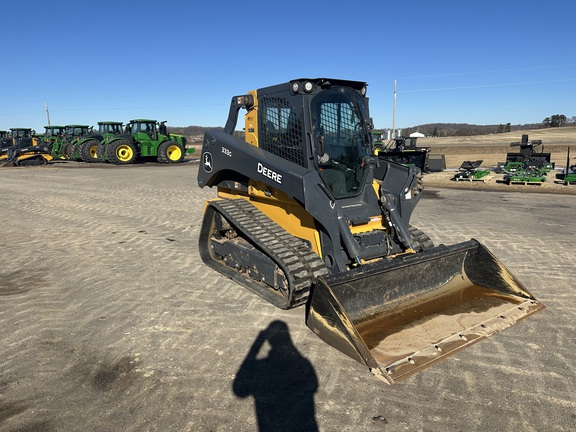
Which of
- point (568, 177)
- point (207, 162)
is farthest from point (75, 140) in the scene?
point (568, 177)

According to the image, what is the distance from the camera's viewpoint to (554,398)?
118 inches

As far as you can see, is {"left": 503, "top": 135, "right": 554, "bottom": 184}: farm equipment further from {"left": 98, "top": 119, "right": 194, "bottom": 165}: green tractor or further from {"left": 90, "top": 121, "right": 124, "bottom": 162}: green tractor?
{"left": 90, "top": 121, "right": 124, "bottom": 162}: green tractor

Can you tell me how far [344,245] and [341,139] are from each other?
1.29 meters

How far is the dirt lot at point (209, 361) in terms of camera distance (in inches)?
112

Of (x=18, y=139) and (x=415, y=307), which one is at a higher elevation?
(x=18, y=139)

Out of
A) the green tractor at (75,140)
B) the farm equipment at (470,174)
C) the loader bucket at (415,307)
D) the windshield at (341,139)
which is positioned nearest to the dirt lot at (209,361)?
the loader bucket at (415,307)

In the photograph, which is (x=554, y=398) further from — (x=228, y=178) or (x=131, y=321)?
(x=228, y=178)

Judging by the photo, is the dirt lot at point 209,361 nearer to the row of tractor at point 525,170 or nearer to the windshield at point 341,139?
the windshield at point 341,139

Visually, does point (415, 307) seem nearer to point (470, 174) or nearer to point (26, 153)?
point (470, 174)

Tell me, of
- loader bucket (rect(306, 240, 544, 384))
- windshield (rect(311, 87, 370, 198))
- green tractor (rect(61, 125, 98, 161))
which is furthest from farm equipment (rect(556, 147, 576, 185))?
green tractor (rect(61, 125, 98, 161))

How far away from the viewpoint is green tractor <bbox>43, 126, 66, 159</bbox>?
2861 cm

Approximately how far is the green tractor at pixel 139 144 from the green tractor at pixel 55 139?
5.86 metres


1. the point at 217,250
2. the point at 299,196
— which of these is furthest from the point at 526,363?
the point at 217,250

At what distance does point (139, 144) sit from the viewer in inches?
948
